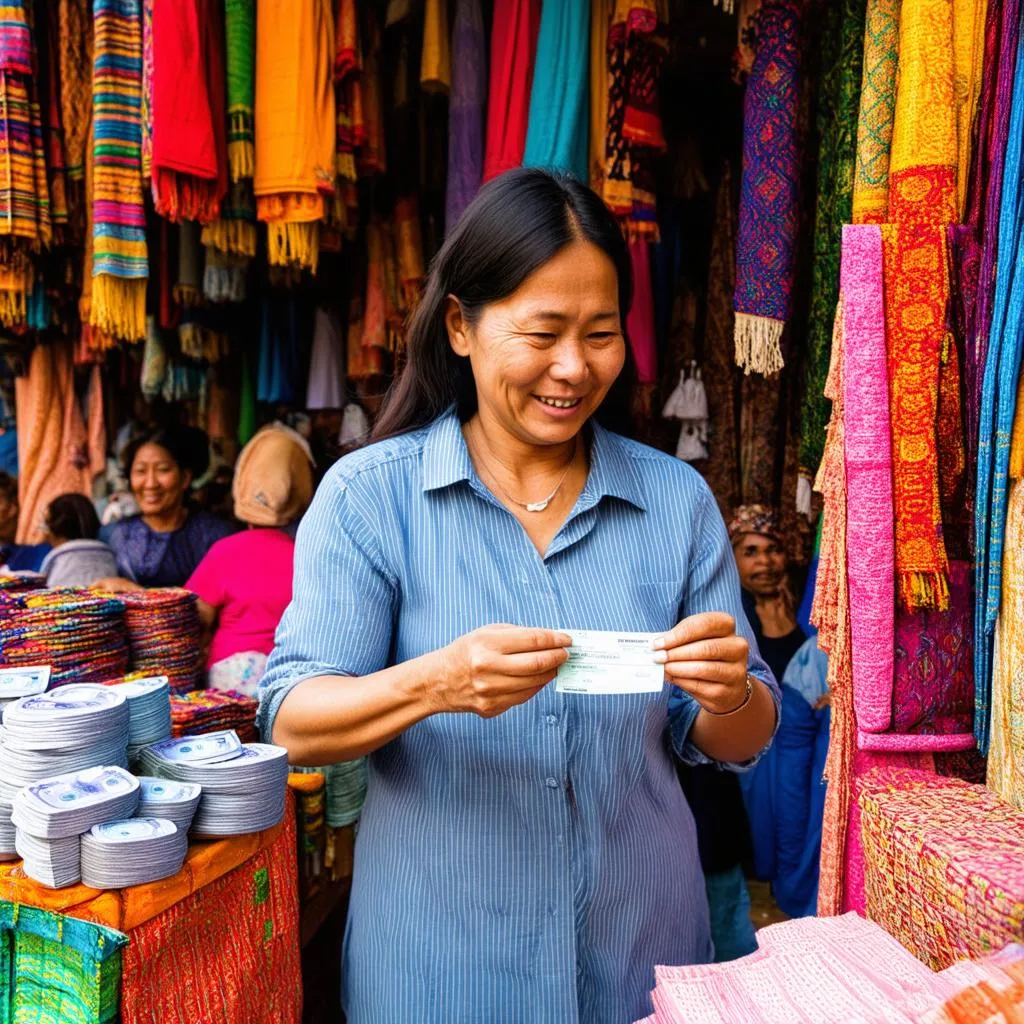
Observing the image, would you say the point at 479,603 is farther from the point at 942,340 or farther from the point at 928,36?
the point at 928,36

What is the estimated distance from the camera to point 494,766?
138cm

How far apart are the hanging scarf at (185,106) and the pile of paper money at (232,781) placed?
1891 millimetres

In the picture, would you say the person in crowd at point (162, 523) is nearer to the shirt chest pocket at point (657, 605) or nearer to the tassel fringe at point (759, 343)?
the tassel fringe at point (759, 343)

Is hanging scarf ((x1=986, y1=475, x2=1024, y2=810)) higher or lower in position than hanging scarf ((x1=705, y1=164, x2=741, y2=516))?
lower

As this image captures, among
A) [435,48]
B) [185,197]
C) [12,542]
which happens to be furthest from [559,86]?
[12,542]

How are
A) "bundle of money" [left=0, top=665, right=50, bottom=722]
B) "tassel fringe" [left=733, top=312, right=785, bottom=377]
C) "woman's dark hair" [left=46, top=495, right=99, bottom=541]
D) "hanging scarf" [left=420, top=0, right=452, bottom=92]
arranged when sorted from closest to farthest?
→ 1. "bundle of money" [left=0, top=665, right=50, bottom=722]
2. "tassel fringe" [left=733, top=312, right=785, bottom=377]
3. "hanging scarf" [left=420, top=0, right=452, bottom=92]
4. "woman's dark hair" [left=46, top=495, right=99, bottom=541]

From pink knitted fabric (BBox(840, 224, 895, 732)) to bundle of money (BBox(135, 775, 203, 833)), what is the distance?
4.06 feet

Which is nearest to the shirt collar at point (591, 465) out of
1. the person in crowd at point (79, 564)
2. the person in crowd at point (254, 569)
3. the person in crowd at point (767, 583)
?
the person in crowd at point (254, 569)

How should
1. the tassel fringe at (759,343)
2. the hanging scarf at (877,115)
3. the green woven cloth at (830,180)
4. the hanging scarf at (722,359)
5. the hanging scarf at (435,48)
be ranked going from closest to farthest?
the hanging scarf at (877,115) → the green woven cloth at (830,180) → the tassel fringe at (759,343) → the hanging scarf at (435,48) → the hanging scarf at (722,359)

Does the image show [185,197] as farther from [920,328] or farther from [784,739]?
[784,739]

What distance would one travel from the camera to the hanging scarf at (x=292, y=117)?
9.83 feet

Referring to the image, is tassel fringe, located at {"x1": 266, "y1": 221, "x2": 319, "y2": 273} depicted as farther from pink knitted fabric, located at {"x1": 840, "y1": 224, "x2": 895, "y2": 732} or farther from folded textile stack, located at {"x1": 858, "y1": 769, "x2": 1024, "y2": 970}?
folded textile stack, located at {"x1": 858, "y1": 769, "x2": 1024, "y2": 970}

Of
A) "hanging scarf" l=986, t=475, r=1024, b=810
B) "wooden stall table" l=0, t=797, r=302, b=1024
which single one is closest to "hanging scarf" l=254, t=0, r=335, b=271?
"wooden stall table" l=0, t=797, r=302, b=1024

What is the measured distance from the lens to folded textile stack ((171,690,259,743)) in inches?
96.0
